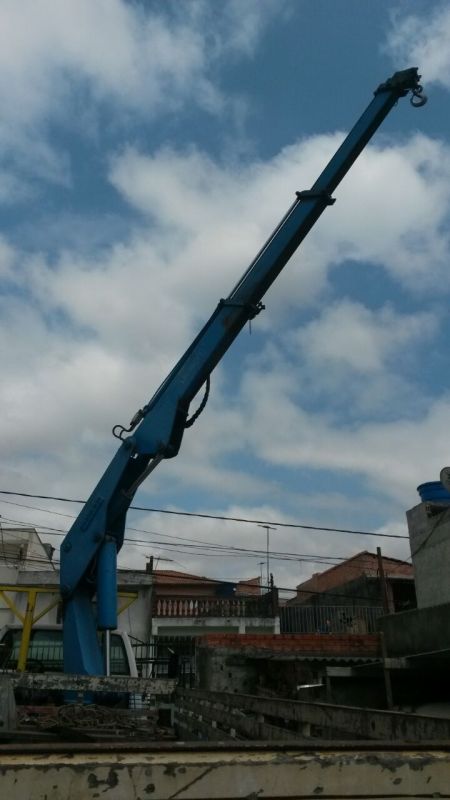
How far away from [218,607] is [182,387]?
1518 centimetres

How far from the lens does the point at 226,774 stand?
140 centimetres

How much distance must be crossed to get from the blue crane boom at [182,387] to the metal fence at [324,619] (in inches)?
596

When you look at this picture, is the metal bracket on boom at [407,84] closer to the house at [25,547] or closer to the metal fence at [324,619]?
the metal fence at [324,619]

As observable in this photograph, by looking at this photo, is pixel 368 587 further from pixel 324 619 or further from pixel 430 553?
pixel 430 553

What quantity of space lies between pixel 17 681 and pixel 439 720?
2.85 meters

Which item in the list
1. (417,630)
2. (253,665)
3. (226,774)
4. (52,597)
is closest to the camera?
(226,774)

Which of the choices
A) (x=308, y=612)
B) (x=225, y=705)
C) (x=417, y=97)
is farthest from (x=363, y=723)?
(x=308, y=612)

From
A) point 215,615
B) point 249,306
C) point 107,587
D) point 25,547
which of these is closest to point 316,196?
point 249,306

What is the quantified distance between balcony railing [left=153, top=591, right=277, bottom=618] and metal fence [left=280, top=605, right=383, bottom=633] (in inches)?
30.1

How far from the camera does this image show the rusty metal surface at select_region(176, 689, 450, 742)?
2.13 metres

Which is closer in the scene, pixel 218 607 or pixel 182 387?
pixel 182 387

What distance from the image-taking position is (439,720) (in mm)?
2096

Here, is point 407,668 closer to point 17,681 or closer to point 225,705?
point 225,705

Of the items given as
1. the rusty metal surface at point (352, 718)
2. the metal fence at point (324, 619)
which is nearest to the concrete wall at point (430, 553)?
the metal fence at point (324, 619)
